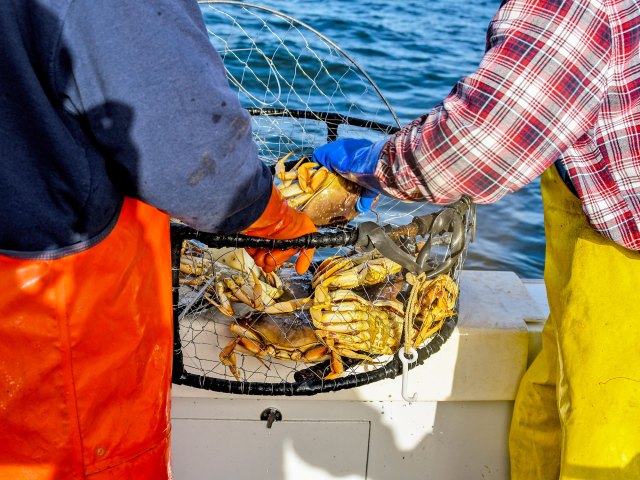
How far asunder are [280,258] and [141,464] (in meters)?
0.66

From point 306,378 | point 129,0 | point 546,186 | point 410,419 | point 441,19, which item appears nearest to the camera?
point 129,0

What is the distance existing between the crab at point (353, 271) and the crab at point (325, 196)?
0.15 meters

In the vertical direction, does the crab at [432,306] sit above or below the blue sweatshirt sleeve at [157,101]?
below

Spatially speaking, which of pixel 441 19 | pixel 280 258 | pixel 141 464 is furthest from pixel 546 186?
pixel 441 19

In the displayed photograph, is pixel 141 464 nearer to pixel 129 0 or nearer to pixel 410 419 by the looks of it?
pixel 129 0

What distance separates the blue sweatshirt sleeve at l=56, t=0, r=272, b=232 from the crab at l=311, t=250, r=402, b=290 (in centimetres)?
118

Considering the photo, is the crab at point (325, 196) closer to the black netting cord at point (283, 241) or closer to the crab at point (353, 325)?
the crab at point (353, 325)

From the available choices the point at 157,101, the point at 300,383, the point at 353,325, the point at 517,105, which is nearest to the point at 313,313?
the point at 353,325

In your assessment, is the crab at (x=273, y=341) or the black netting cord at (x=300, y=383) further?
the crab at (x=273, y=341)

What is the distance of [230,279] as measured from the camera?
2592 mm

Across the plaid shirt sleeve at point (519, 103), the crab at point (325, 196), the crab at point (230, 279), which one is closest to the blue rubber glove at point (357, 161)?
the crab at point (325, 196)

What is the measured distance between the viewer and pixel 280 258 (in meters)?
2.05

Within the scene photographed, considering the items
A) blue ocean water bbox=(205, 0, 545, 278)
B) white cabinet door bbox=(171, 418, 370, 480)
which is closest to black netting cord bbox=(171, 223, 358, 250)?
white cabinet door bbox=(171, 418, 370, 480)

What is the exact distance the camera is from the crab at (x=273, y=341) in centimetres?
243
